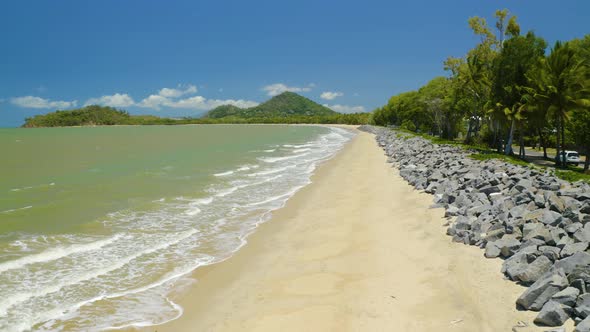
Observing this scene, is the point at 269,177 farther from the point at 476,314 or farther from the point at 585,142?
the point at 585,142

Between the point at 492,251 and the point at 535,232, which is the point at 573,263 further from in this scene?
the point at 492,251

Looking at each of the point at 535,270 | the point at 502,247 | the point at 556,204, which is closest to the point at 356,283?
the point at 502,247

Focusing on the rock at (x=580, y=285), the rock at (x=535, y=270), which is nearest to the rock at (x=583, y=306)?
the rock at (x=580, y=285)

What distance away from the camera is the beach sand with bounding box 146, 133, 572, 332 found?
6.51 meters

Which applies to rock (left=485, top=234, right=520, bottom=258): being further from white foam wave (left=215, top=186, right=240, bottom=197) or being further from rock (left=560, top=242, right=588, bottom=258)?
white foam wave (left=215, top=186, right=240, bottom=197)

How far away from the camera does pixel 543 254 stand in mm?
7023

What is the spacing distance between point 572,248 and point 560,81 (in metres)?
25.5

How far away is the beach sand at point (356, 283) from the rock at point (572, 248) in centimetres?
104

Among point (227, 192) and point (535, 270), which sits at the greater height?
point (535, 270)

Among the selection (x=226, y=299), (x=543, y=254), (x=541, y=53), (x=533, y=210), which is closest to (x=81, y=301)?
(x=226, y=299)

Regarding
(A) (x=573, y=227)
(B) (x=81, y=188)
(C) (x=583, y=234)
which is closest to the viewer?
(C) (x=583, y=234)

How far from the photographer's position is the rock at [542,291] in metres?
5.88

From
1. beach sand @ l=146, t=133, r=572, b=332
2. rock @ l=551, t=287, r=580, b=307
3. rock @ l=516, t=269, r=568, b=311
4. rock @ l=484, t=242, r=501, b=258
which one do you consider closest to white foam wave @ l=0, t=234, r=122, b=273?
beach sand @ l=146, t=133, r=572, b=332

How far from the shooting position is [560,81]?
88.9 feet
